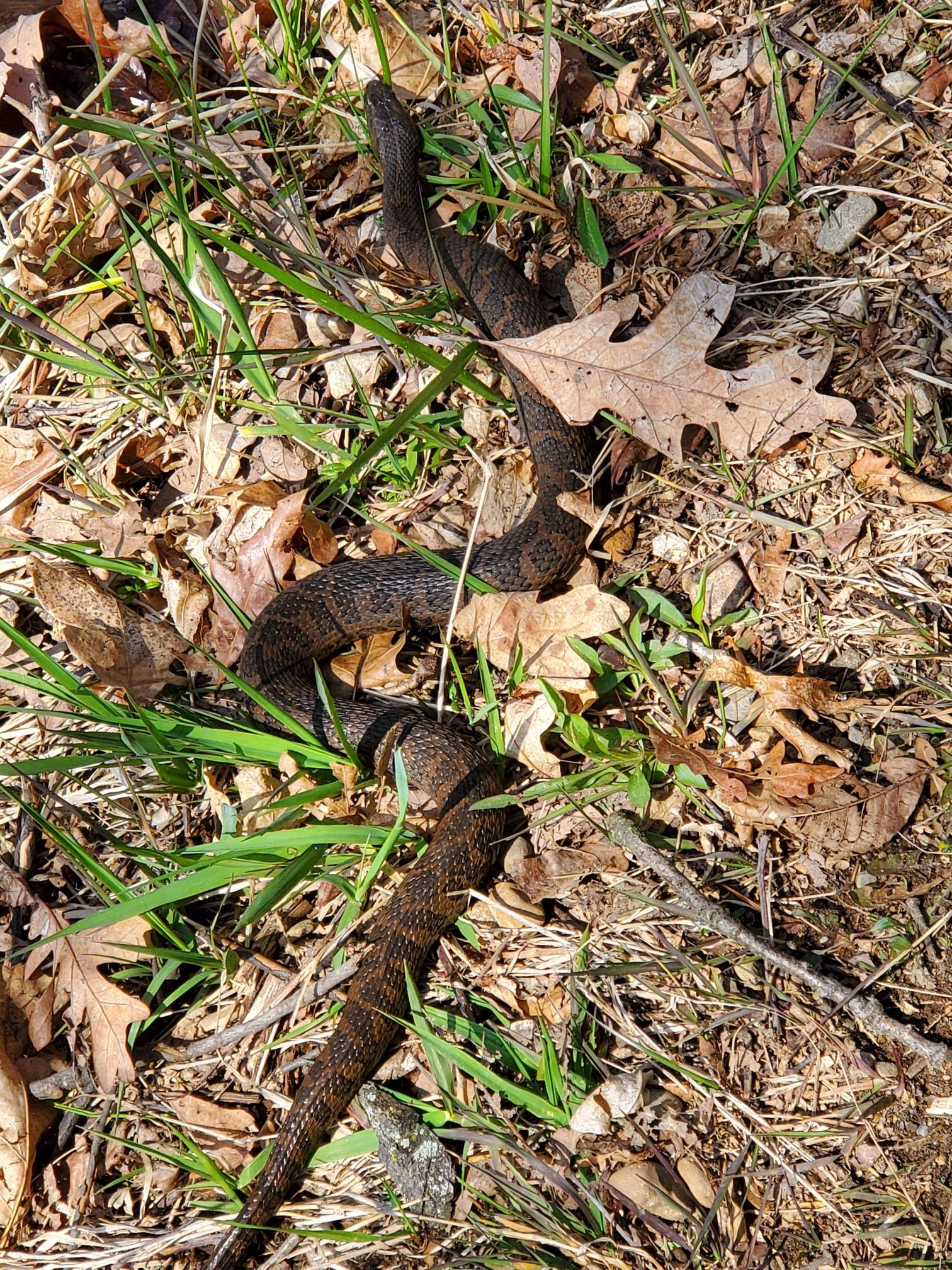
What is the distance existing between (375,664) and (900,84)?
3482mm

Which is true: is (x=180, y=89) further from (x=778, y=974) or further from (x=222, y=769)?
(x=778, y=974)

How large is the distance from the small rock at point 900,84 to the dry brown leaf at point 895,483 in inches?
69.1

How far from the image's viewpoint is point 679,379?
390 cm

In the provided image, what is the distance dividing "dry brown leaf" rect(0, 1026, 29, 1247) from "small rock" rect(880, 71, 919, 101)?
5.44 meters

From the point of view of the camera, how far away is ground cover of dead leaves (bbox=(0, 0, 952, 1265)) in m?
3.07

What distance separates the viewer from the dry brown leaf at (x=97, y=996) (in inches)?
139

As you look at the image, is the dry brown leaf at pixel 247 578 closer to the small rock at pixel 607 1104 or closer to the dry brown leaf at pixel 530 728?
the dry brown leaf at pixel 530 728

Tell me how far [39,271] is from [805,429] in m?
3.99

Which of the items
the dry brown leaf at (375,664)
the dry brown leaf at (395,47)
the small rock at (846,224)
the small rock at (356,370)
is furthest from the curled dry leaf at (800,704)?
the dry brown leaf at (395,47)

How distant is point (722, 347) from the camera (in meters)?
4.04

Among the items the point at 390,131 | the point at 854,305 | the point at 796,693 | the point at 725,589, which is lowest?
the point at 796,693

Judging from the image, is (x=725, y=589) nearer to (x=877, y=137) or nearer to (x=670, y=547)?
(x=670, y=547)

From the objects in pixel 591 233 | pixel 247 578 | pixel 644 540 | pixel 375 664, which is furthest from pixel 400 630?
pixel 591 233

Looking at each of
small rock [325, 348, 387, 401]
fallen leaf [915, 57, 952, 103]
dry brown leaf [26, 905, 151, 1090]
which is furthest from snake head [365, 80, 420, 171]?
dry brown leaf [26, 905, 151, 1090]
